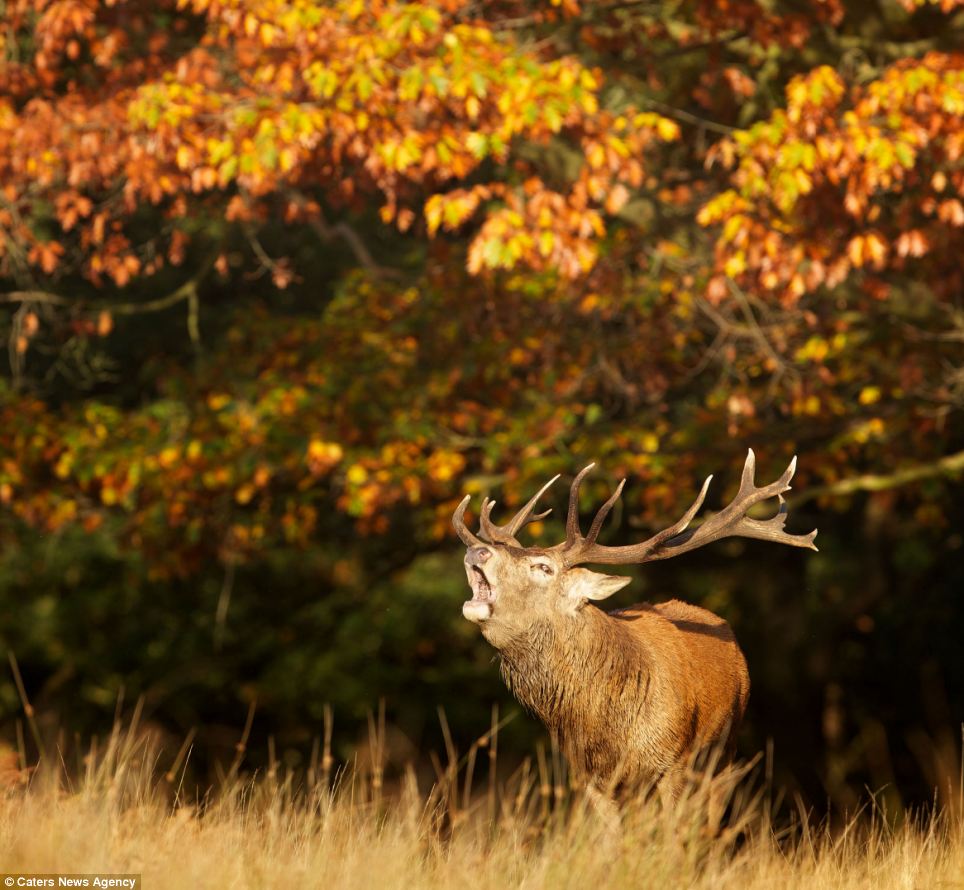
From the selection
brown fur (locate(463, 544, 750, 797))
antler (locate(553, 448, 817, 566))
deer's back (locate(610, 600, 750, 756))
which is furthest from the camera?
deer's back (locate(610, 600, 750, 756))

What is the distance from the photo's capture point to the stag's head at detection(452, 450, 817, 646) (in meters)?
6.25

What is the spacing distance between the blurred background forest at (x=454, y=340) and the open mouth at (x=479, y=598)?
3.36m

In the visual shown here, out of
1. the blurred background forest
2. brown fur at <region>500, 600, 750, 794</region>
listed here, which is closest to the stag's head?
brown fur at <region>500, 600, 750, 794</region>

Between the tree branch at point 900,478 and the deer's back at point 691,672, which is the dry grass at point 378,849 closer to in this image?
the deer's back at point 691,672

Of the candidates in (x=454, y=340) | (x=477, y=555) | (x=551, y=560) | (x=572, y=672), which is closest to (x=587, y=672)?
(x=572, y=672)

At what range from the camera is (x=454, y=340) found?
13484 millimetres

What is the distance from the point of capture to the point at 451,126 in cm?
959

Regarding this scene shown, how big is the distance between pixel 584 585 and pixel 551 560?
189 millimetres

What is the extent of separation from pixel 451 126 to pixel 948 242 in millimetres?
3314

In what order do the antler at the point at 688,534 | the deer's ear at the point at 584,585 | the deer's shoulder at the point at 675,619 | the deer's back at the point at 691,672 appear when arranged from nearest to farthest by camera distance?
the deer's ear at the point at 584,585, the antler at the point at 688,534, the deer's back at the point at 691,672, the deer's shoulder at the point at 675,619

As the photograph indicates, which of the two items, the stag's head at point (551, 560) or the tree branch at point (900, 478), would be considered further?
the tree branch at point (900, 478)

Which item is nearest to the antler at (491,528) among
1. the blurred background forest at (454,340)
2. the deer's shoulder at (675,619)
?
the deer's shoulder at (675,619)

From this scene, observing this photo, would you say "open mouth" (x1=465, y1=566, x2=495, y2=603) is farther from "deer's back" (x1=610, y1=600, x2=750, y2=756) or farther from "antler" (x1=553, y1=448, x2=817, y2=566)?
"deer's back" (x1=610, y1=600, x2=750, y2=756)

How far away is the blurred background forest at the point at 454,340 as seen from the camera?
31.0 feet
